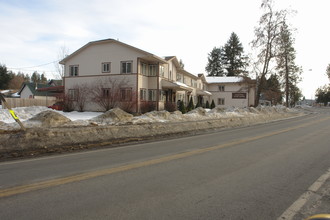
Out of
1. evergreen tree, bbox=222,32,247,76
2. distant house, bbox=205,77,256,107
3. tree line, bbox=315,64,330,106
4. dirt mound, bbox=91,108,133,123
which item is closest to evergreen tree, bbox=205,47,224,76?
evergreen tree, bbox=222,32,247,76

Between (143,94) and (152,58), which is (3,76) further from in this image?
(152,58)

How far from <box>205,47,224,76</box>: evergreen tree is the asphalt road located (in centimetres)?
7966

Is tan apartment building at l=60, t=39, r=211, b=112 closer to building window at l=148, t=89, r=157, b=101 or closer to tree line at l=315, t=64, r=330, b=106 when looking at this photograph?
building window at l=148, t=89, r=157, b=101

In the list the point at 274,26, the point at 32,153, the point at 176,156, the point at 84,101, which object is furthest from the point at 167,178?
the point at 274,26

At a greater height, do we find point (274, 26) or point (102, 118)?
point (274, 26)

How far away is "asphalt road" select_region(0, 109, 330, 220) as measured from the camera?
3.79 metres

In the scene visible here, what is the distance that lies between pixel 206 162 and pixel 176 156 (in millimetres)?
1091

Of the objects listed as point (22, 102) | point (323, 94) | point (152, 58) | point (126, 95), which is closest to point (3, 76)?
point (22, 102)

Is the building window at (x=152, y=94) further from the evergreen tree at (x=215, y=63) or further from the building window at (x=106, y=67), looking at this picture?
the evergreen tree at (x=215, y=63)

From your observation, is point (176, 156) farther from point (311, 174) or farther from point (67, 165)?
point (311, 174)

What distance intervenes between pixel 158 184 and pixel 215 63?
279ft

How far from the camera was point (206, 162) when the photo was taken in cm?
688

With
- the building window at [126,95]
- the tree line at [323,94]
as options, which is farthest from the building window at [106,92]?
the tree line at [323,94]

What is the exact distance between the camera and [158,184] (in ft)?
16.4
